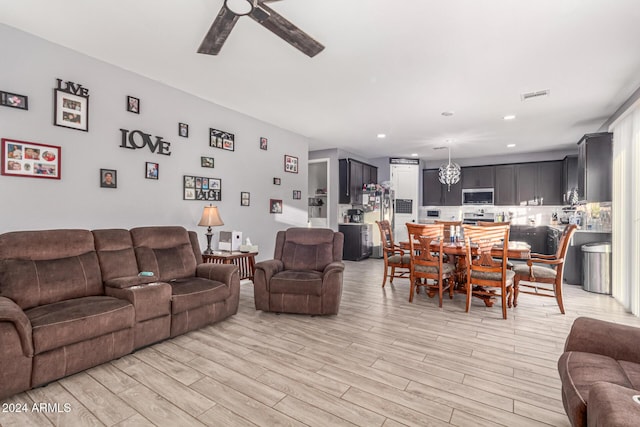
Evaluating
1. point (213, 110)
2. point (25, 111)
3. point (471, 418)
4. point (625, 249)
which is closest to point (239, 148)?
point (213, 110)

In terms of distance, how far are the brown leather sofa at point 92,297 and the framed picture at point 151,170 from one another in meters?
0.71

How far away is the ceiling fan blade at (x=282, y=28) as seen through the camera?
2.04 m

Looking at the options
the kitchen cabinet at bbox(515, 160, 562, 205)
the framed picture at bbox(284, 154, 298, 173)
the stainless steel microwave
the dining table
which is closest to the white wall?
the framed picture at bbox(284, 154, 298, 173)

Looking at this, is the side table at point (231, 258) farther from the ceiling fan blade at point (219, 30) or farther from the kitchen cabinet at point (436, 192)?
the kitchen cabinet at point (436, 192)

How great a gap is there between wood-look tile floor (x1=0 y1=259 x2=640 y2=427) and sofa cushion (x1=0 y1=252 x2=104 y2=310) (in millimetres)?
672

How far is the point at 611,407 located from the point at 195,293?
9.55ft

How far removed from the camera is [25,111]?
287 cm

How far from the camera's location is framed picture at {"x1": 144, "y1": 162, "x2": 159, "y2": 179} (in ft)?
12.4

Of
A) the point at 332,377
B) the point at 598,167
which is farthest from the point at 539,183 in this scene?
the point at 332,377

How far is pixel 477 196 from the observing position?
838 cm

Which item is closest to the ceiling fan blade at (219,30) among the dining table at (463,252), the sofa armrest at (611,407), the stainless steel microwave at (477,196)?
the sofa armrest at (611,407)

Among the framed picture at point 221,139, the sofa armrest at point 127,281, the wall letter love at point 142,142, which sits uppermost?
the framed picture at point 221,139

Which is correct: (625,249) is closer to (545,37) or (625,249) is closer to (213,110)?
(545,37)

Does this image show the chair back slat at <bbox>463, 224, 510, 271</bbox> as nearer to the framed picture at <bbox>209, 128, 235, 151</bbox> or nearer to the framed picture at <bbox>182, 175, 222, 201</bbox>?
the framed picture at <bbox>182, 175, 222, 201</bbox>
